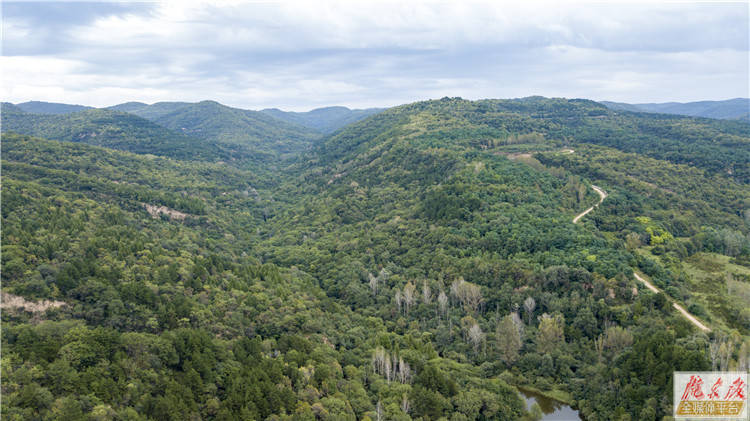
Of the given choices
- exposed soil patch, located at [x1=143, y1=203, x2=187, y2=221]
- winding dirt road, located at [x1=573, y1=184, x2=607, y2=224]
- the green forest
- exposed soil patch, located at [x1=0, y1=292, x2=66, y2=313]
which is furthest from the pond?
exposed soil patch, located at [x1=143, y1=203, x2=187, y2=221]

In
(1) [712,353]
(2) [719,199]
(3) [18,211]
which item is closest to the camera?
(1) [712,353]

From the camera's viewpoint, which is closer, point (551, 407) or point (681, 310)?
point (551, 407)

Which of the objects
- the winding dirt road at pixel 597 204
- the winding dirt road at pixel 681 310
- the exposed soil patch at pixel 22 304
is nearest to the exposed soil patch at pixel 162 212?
the exposed soil patch at pixel 22 304

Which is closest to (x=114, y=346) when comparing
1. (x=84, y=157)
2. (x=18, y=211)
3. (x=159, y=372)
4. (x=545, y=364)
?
(x=159, y=372)

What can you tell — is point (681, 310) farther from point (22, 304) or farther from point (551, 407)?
point (22, 304)

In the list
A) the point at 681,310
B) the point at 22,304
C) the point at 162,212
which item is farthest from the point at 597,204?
the point at 162,212

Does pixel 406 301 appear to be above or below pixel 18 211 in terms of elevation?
below

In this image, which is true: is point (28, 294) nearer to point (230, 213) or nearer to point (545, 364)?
point (545, 364)

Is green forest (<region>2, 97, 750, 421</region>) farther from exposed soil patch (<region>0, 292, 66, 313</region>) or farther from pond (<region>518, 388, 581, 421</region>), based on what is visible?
pond (<region>518, 388, 581, 421</region>)
